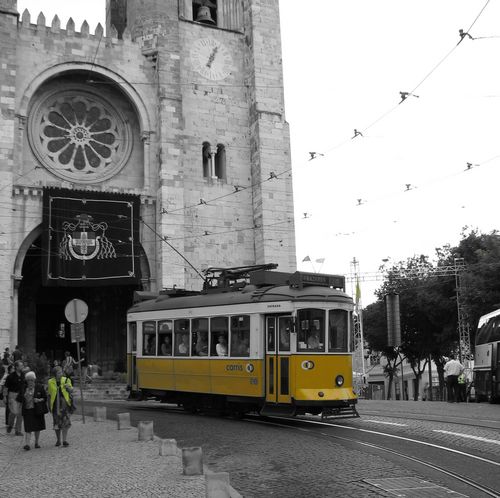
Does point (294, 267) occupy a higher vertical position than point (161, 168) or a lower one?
lower

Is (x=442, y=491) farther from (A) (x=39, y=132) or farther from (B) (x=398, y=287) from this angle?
(B) (x=398, y=287)

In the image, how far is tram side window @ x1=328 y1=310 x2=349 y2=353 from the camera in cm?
1477

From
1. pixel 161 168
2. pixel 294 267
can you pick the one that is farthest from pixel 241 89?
pixel 294 267

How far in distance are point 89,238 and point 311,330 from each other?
58.2 ft

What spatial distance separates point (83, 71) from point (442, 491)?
2753 cm

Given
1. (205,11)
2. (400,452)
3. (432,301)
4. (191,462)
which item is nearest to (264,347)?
(400,452)

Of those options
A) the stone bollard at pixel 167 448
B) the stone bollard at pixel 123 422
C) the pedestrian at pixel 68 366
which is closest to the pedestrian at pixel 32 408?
the stone bollard at pixel 123 422

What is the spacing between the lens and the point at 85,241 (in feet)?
99.8

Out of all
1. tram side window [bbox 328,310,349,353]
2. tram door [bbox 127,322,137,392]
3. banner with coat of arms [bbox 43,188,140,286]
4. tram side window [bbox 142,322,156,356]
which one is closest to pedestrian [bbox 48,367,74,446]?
tram side window [bbox 142,322,156,356]

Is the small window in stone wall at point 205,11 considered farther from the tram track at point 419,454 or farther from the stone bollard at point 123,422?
the stone bollard at point 123,422

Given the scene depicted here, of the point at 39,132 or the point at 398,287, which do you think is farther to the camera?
the point at 398,287

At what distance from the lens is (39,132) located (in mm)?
31891

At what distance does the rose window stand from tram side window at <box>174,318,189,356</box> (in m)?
16.2

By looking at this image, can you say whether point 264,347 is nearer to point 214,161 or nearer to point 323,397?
point 323,397
